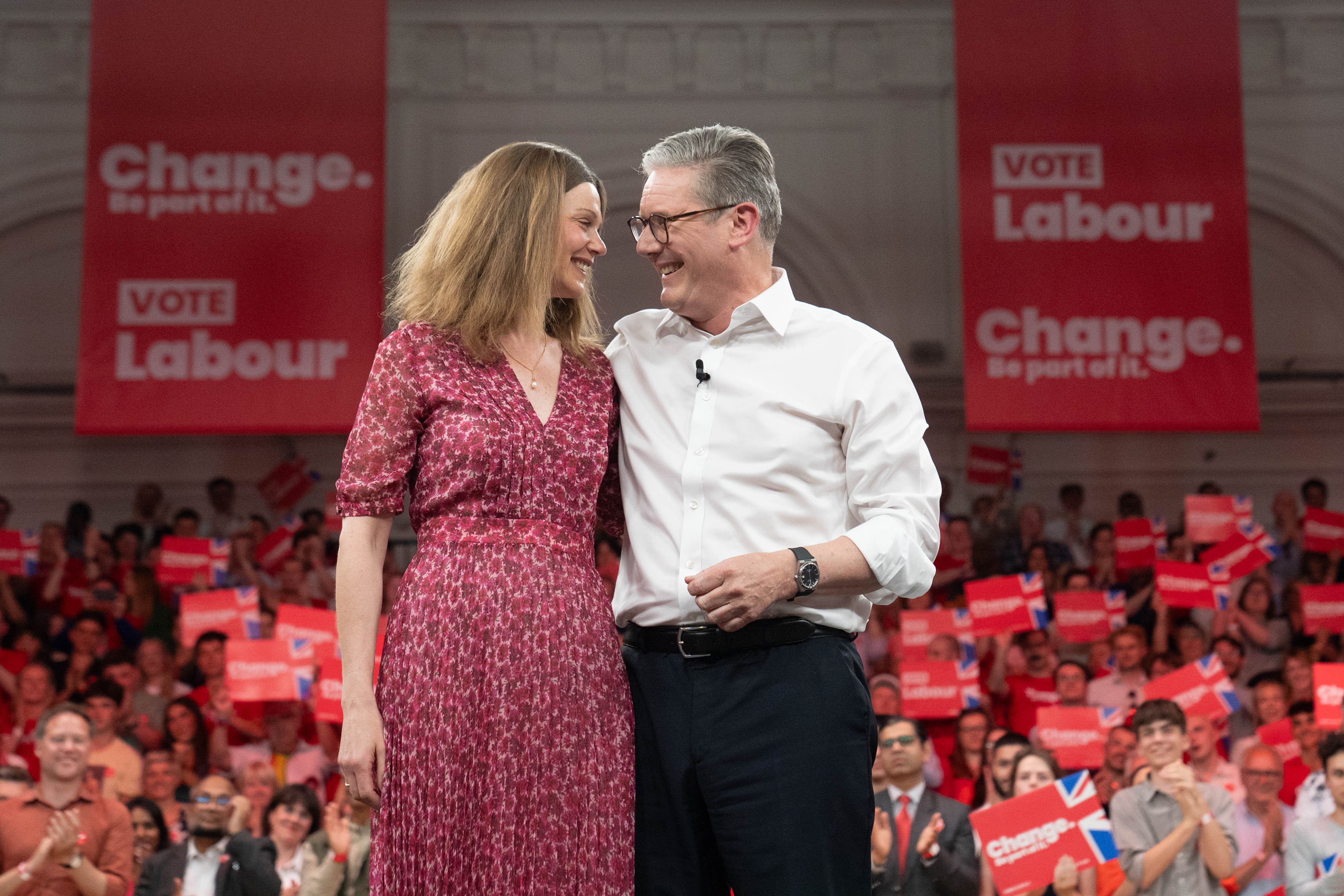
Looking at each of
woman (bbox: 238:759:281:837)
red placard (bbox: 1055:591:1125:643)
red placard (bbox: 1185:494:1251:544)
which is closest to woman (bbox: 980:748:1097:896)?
red placard (bbox: 1055:591:1125:643)

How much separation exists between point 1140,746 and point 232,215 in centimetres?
371

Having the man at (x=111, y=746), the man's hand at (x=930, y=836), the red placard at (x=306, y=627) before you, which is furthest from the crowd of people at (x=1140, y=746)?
the man at (x=111, y=746)

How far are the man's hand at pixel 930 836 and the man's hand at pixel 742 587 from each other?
111 inches

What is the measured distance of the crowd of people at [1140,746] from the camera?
172 inches

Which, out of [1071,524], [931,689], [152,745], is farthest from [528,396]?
[1071,524]

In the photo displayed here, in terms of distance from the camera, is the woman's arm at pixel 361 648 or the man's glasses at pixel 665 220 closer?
the woman's arm at pixel 361 648

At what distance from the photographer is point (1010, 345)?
17.2ft

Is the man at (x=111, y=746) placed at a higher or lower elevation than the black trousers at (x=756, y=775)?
lower

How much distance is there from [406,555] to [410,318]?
688cm

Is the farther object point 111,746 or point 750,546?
point 111,746

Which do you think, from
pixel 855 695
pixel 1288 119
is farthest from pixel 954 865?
pixel 1288 119

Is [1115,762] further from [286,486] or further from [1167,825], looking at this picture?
[286,486]

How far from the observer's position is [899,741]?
14.7ft

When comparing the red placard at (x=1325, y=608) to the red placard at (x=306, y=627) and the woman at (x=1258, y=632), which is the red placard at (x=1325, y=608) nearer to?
the woman at (x=1258, y=632)
